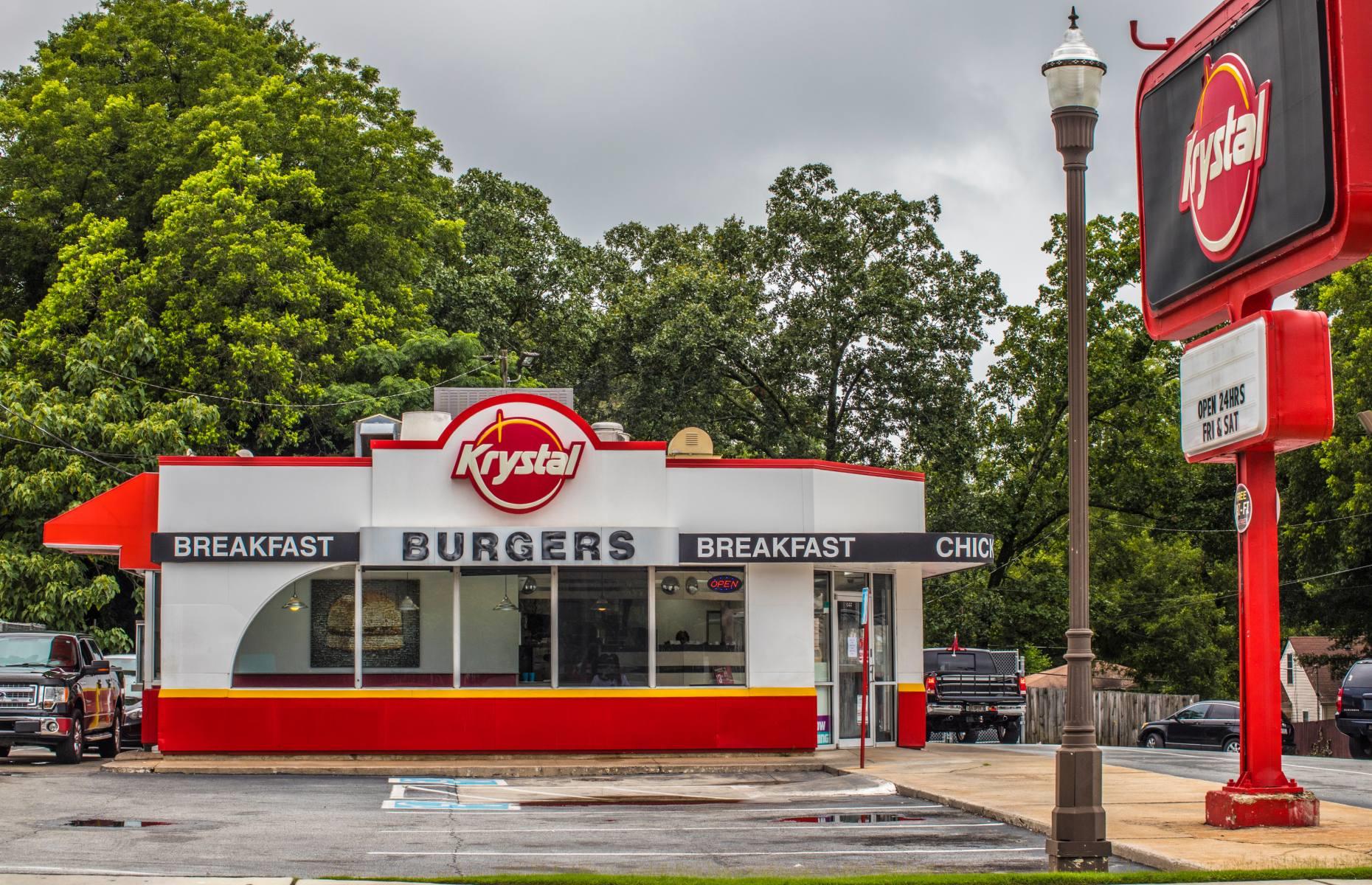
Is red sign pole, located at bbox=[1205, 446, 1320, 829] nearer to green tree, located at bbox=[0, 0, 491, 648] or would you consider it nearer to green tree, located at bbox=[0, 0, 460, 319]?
green tree, located at bbox=[0, 0, 491, 648]

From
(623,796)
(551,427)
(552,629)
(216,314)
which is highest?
(216,314)

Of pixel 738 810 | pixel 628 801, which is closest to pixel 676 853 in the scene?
pixel 738 810

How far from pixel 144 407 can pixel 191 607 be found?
1734 centimetres

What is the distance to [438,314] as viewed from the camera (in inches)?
2082

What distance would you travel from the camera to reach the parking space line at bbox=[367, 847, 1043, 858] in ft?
43.6

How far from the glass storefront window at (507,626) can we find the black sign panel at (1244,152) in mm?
10648

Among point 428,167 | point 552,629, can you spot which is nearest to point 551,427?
point 552,629

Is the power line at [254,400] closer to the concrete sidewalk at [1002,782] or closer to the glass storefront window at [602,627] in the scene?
the glass storefront window at [602,627]

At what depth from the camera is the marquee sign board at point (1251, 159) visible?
12.7 meters

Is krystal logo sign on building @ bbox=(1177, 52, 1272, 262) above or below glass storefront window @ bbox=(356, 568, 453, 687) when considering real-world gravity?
above

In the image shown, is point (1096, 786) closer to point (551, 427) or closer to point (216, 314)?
point (551, 427)

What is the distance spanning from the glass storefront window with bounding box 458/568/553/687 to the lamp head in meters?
12.5

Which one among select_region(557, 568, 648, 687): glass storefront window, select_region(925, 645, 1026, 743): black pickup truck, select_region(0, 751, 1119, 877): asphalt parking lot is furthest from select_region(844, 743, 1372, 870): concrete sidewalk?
select_region(925, 645, 1026, 743): black pickup truck

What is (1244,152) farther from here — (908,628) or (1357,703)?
(1357,703)
